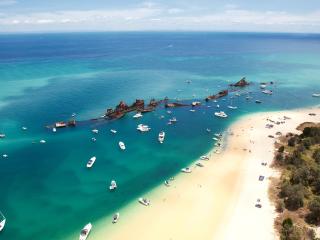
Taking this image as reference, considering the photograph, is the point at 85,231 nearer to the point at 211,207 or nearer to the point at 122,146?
the point at 211,207

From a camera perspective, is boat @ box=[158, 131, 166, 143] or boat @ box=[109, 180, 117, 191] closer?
boat @ box=[109, 180, 117, 191]

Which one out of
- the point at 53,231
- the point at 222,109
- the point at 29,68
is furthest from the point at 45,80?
the point at 53,231

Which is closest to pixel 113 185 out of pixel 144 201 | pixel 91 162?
pixel 144 201

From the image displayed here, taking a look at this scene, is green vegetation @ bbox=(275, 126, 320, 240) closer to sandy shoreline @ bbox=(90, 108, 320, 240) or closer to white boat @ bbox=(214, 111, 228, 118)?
sandy shoreline @ bbox=(90, 108, 320, 240)

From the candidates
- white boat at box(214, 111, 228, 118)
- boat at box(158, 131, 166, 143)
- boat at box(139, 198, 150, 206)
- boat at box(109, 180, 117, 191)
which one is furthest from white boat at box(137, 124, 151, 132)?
boat at box(139, 198, 150, 206)

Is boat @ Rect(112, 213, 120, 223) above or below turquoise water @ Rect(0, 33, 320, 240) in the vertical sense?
above

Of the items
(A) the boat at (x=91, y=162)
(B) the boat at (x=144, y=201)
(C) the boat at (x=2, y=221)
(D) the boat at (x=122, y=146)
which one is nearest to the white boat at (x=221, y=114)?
(D) the boat at (x=122, y=146)

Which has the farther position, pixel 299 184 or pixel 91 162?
pixel 91 162
